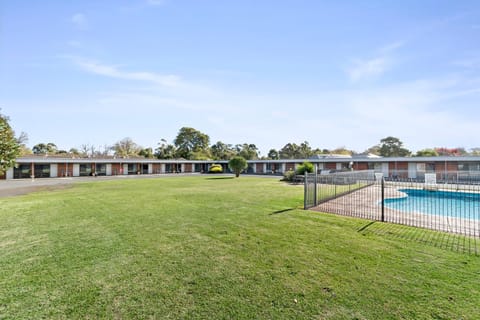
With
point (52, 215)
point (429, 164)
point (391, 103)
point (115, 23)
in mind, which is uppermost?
point (115, 23)

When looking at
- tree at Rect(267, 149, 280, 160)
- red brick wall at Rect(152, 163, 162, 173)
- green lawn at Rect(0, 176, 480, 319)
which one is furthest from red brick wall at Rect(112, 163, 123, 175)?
tree at Rect(267, 149, 280, 160)

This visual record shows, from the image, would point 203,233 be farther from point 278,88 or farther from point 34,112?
point 34,112

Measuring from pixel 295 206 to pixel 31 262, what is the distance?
752 centimetres

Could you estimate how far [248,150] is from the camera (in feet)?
183

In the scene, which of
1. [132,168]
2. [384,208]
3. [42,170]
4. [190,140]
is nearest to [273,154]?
[190,140]

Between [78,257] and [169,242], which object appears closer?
[78,257]

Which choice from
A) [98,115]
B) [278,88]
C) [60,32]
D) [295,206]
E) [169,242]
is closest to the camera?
[169,242]

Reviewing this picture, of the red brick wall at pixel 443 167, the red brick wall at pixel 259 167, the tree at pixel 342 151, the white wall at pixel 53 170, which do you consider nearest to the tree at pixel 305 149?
the tree at pixel 342 151

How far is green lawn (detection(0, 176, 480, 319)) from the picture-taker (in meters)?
2.59

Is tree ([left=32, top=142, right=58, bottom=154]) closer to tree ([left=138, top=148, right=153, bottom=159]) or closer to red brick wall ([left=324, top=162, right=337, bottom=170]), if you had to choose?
tree ([left=138, top=148, right=153, bottom=159])

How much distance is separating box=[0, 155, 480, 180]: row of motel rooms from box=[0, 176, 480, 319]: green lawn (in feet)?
64.5

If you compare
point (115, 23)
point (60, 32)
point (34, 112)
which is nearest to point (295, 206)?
point (115, 23)

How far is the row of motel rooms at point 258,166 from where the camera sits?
73.3ft

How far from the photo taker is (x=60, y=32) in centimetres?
976
